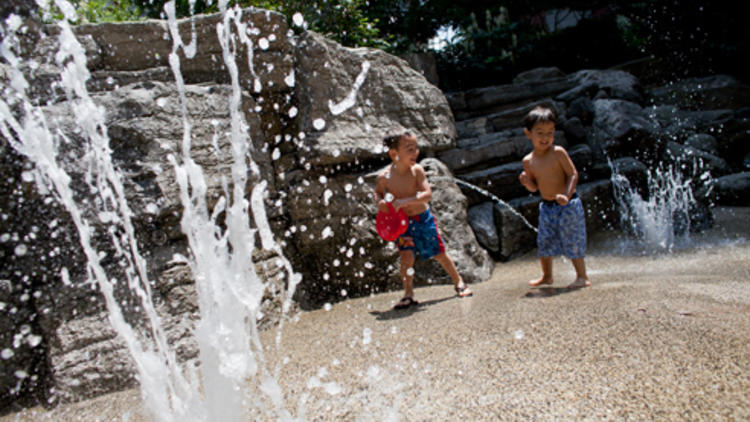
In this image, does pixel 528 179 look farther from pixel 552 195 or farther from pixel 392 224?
pixel 392 224

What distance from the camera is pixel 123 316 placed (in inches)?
104

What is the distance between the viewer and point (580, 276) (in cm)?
309

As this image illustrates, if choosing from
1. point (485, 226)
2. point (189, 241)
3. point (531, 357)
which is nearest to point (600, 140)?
point (485, 226)

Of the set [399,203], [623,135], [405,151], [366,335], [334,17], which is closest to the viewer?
[366,335]

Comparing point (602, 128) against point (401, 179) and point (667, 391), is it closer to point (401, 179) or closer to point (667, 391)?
point (401, 179)

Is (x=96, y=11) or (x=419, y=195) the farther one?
(x=96, y=11)

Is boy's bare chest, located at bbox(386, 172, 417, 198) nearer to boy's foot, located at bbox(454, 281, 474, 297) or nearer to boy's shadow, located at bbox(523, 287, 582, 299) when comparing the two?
boy's foot, located at bbox(454, 281, 474, 297)

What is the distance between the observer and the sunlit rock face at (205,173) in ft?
8.48

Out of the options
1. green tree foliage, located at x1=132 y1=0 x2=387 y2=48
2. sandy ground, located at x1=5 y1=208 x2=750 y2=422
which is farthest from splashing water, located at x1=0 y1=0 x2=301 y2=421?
green tree foliage, located at x1=132 y1=0 x2=387 y2=48

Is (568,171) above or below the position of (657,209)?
above

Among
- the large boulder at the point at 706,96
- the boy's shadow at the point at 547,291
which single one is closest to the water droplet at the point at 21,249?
the boy's shadow at the point at 547,291

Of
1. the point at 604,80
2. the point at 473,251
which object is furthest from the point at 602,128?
the point at 473,251

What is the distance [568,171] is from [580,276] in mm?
722

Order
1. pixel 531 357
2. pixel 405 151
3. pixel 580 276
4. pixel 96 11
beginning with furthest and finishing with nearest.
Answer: pixel 96 11
pixel 405 151
pixel 580 276
pixel 531 357
